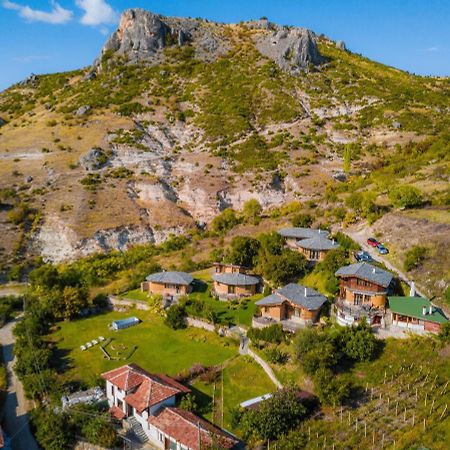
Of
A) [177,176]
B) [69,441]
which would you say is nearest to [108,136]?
[177,176]

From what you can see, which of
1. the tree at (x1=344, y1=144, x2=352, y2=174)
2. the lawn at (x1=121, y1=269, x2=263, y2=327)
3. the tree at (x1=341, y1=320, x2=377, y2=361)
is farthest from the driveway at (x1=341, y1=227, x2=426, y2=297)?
the tree at (x1=344, y1=144, x2=352, y2=174)

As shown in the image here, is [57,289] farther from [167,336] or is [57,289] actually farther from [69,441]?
[69,441]

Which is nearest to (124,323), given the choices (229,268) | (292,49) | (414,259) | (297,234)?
(229,268)

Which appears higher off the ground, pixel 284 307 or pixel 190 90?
pixel 190 90

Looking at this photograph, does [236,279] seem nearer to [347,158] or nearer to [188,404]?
[188,404]

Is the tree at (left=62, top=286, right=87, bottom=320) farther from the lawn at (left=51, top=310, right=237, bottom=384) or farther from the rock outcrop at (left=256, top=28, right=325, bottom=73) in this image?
the rock outcrop at (left=256, top=28, right=325, bottom=73)

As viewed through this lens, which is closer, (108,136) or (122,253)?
(122,253)

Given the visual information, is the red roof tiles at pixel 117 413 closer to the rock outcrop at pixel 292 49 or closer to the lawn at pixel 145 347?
the lawn at pixel 145 347

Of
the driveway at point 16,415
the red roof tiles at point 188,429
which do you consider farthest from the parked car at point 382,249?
the driveway at point 16,415
